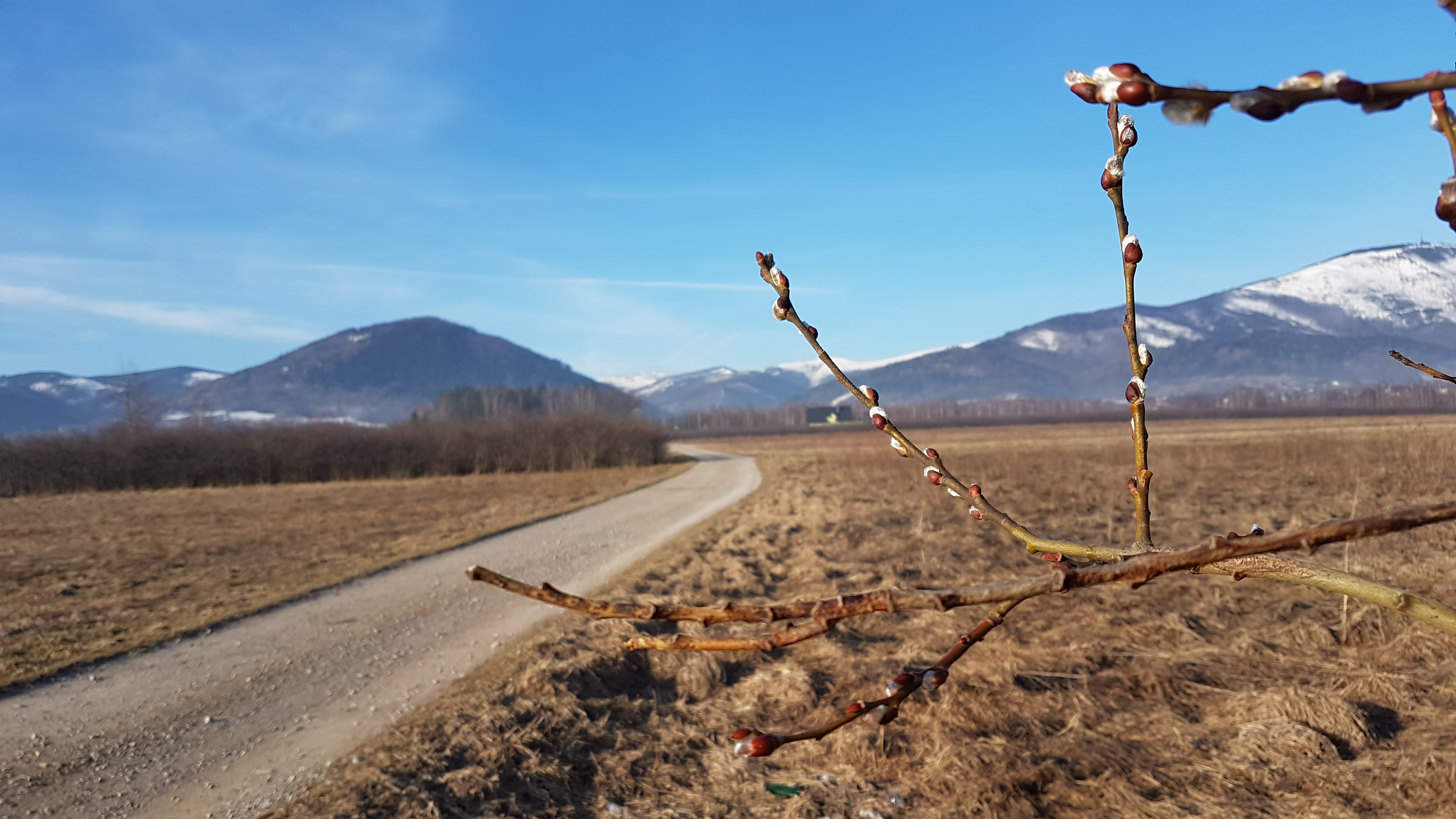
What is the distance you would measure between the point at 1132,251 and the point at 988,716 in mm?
5881

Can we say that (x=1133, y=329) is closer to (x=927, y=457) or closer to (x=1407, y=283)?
(x=927, y=457)

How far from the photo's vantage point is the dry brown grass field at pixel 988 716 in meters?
5.13

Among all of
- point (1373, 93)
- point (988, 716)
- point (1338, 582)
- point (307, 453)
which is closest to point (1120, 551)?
point (1338, 582)

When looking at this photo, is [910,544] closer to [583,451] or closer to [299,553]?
[299,553]

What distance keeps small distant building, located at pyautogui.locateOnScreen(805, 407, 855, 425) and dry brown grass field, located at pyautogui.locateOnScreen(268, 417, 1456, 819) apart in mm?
120566

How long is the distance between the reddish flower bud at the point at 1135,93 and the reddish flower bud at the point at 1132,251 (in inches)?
24.0

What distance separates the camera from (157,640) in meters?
9.21

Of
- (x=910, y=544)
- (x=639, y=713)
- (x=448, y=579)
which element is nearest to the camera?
(x=639, y=713)

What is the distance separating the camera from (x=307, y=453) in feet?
146

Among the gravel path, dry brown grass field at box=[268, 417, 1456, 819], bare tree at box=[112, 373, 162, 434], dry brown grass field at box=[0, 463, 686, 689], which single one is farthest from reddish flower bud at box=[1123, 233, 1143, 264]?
bare tree at box=[112, 373, 162, 434]

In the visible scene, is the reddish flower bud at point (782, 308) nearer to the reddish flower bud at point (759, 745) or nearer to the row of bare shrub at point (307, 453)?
the reddish flower bud at point (759, 745)

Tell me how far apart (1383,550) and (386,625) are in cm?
1451

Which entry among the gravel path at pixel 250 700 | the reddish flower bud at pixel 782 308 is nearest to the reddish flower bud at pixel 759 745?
the reddish flower bud at pixel 782 308

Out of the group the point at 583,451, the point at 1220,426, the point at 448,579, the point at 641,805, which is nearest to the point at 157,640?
the point at 448,579
